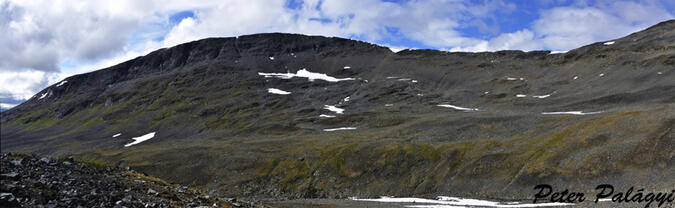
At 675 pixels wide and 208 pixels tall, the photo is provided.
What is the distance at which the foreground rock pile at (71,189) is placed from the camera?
18812 mm

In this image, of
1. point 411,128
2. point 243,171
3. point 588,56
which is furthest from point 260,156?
point 588,56

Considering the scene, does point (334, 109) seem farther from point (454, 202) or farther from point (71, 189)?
point (71, 189)

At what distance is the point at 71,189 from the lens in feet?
70.1

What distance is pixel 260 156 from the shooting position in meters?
98.4

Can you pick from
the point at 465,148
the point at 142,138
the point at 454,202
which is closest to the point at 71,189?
the point at 454,202

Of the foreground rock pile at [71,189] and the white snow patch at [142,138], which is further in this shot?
the white snow patch at [142,138]

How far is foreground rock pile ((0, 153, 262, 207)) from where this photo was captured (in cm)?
1881

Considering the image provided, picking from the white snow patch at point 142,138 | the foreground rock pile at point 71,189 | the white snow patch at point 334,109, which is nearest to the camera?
the foreground rock pile at point 71,189

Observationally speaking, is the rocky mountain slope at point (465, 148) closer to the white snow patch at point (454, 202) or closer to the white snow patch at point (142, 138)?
the white snow patch at point (142, 138)

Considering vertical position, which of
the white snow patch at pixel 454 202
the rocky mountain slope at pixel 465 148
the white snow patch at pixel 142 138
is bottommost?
the white snow patch at pixel 454 202

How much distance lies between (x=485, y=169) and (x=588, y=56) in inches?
6306

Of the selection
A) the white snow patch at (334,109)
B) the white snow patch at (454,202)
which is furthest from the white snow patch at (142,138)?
the white snow patch at (454,202)

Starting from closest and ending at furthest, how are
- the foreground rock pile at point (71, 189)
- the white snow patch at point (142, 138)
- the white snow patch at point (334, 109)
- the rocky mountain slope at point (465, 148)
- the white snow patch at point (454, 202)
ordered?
the foreground rock pile at point (71, 189)
the white snow patch at point (454, 202)
the rocky mountain slope at point (465, 148)
the white snow patch at point (142, 138)
the white snow patch at point (334, 109)

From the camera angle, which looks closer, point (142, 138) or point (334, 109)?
point (142, 138)
